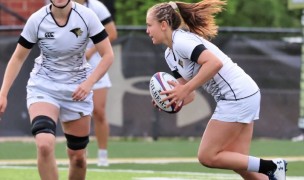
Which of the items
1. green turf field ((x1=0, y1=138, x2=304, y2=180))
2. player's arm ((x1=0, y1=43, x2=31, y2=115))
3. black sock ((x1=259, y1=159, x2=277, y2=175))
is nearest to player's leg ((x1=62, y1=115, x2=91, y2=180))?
player's arm ((x1=0, y1=43, x2=31, y2=115))

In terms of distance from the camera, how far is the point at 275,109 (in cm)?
1720

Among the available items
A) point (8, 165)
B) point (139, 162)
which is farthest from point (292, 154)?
point (8, 165)

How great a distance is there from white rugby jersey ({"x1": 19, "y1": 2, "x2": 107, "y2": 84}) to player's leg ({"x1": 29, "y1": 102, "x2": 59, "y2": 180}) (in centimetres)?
40

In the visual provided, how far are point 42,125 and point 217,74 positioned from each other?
1507 mm

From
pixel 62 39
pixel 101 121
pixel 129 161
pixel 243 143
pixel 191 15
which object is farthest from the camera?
pixel 129 161

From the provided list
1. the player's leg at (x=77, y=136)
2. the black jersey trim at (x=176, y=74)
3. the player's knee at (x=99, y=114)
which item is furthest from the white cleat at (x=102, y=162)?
the black jersey trim at (x=176, y=74)

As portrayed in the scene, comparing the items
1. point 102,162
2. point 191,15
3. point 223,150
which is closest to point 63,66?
point 191,15

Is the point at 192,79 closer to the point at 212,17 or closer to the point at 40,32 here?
the point at 212,17

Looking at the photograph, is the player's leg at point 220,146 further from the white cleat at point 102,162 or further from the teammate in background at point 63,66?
the white cleat at point 102,162

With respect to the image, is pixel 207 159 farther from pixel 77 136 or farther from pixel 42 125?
pixel 42 125

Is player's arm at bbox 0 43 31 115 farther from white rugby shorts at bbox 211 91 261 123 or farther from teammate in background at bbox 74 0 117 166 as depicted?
teammate in background at bbox 74 0 117 166

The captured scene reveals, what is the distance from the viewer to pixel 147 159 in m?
13.8

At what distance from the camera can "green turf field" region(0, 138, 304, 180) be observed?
38.3 ft

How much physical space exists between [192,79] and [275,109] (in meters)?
8.97
